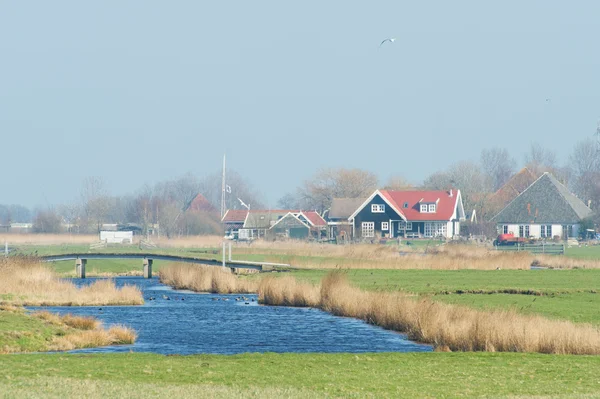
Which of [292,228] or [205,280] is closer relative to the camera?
[205,280]

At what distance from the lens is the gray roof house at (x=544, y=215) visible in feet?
399

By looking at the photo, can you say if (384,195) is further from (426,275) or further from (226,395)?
(226,395)

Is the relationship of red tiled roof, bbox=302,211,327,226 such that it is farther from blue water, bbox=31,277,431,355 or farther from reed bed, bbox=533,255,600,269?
blue water, bbox=31,277,431,355

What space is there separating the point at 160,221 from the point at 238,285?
8530 centimetres

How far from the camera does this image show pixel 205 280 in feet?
211

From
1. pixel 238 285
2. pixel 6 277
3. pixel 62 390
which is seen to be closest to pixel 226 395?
pixel 62 390

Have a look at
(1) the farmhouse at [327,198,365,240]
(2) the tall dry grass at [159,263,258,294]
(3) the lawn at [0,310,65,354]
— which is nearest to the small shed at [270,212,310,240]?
(1) the farmhouse at [327,198,365,240]

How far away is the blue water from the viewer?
3366 cm

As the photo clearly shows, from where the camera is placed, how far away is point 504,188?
15988 cm

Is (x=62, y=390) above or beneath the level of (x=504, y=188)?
beneath

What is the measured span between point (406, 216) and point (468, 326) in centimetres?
9242

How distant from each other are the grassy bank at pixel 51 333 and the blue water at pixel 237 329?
0.69 meters

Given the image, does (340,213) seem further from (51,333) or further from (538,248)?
(51,333)

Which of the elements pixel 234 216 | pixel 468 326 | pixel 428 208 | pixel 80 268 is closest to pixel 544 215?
Result: pixel 428 208
